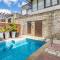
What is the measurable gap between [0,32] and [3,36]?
742 mm

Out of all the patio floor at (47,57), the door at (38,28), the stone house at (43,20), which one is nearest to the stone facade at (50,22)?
the stone house at (43,20)

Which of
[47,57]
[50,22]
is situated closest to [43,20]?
[50,22]

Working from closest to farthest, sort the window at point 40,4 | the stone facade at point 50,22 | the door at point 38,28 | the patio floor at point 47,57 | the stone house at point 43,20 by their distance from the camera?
the patio floor at point 47,57 < the stone facade at point 50,22 < the stone house at point 43,20 < the door at point 38,28 < the window at point 40,4

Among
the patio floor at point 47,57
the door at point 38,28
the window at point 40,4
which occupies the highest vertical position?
the window at point 40,4

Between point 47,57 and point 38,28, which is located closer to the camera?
point 47,57

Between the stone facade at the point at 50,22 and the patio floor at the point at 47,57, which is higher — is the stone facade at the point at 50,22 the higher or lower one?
the higher one

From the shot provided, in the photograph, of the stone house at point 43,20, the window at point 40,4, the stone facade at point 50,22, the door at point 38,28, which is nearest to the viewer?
the stone facade at point 50,22

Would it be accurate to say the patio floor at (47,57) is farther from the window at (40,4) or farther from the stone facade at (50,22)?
the window at (40,4)

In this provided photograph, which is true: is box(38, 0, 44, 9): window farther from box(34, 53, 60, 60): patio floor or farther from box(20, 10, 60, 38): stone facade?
box(34, 53, 60, 60): patio floor

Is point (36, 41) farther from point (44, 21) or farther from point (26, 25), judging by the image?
point (26, 25)

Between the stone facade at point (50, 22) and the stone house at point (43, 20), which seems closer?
the stone facade at point (50, 22)

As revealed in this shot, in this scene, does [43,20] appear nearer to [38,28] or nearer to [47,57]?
[38,28]

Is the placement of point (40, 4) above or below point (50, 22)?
above

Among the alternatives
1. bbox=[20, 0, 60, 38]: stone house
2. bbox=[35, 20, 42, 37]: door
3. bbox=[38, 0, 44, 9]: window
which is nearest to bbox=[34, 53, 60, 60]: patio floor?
bbox=[20, 0, 60, 38]: stone house
